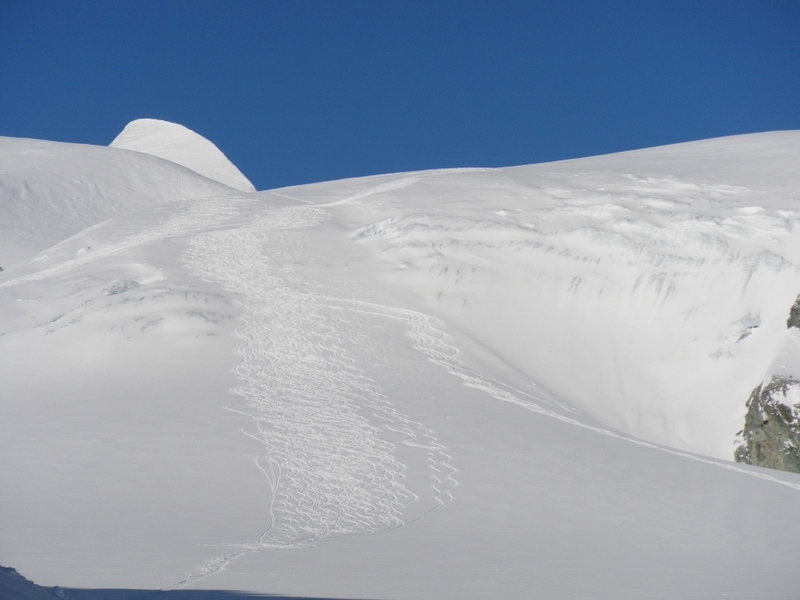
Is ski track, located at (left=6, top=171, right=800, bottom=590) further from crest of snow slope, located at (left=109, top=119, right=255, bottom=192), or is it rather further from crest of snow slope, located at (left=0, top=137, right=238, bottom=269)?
crest of snow slope, located at (left=109, top=119, right=255, bottom=192)

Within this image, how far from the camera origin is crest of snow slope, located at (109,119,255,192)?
50281 mm

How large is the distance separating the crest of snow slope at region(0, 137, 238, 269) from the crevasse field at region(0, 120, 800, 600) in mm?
1313

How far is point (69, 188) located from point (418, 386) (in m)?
25.3

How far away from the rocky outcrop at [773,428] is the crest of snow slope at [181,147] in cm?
3662

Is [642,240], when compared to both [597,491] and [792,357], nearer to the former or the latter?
[792,357]

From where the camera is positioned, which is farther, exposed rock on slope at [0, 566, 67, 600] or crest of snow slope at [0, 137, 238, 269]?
crest of snow slope at [0, 137, 238, 269]

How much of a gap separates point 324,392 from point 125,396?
289 cm

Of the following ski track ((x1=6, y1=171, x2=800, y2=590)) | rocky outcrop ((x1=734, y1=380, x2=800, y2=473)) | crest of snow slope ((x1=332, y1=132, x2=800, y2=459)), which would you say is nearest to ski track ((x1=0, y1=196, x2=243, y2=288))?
ski track ((x1=6, y1=171, x2=800, y2=590))

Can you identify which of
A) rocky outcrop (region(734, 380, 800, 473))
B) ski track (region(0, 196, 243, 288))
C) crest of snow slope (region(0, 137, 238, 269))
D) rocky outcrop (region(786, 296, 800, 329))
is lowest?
rocky outcrop (region(734, 380, 800, 473))

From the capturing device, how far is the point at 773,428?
51.5ft

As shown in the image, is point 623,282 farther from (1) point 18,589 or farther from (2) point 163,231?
(1) point 18,589

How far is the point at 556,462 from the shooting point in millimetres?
11375

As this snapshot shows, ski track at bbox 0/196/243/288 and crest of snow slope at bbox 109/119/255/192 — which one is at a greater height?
crest of snow slope at bbox 109/119/255/192

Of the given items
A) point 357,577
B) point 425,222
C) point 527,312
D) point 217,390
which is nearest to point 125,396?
point 217,390
